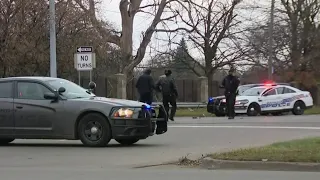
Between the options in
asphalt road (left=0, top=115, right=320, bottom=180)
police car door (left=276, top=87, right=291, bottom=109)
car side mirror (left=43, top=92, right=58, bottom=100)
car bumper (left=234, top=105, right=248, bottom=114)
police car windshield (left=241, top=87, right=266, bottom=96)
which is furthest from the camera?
police car door (left=276, top=87, right=291, bottom=109)

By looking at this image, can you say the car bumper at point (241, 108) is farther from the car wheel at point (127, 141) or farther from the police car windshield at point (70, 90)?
the police car windshield at point (70, 90)

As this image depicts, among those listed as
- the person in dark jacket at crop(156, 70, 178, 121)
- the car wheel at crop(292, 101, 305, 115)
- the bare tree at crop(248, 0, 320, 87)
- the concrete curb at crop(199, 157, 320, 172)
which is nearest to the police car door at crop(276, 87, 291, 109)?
the car wheel at crop(292, 101, 305, 115)

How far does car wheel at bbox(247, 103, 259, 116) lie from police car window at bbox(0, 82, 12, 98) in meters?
14.0

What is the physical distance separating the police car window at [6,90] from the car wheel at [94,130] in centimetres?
193

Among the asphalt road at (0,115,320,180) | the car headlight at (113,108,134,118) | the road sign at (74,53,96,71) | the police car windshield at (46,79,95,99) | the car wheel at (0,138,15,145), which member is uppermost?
the road sign at (74,53,96,71)

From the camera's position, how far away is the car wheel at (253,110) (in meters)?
25.1

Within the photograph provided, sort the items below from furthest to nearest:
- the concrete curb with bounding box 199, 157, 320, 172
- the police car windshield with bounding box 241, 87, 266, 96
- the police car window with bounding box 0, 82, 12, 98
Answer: the police car windshield with bounding box 241, 87, 266, 96 → the police car window with bounding box 0, 82, 12, 98 → the concrete curb with bounding box 199, 157, 320, 172

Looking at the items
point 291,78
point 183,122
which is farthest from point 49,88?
point 291,78

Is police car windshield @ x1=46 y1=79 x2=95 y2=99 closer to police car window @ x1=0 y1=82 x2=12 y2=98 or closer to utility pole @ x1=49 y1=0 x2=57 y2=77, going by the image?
police car window @ x1=0 y1=82 x2=12 y2=98

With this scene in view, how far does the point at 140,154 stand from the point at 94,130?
1480mm

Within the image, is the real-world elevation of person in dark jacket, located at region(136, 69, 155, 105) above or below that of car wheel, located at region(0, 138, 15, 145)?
above

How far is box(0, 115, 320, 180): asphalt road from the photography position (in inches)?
359

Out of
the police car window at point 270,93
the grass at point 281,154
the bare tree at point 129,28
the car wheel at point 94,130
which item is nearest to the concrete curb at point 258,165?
the grass at point 281,154

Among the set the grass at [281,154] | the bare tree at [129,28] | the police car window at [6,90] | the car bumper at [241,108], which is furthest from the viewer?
the bare tree at [129,28]
